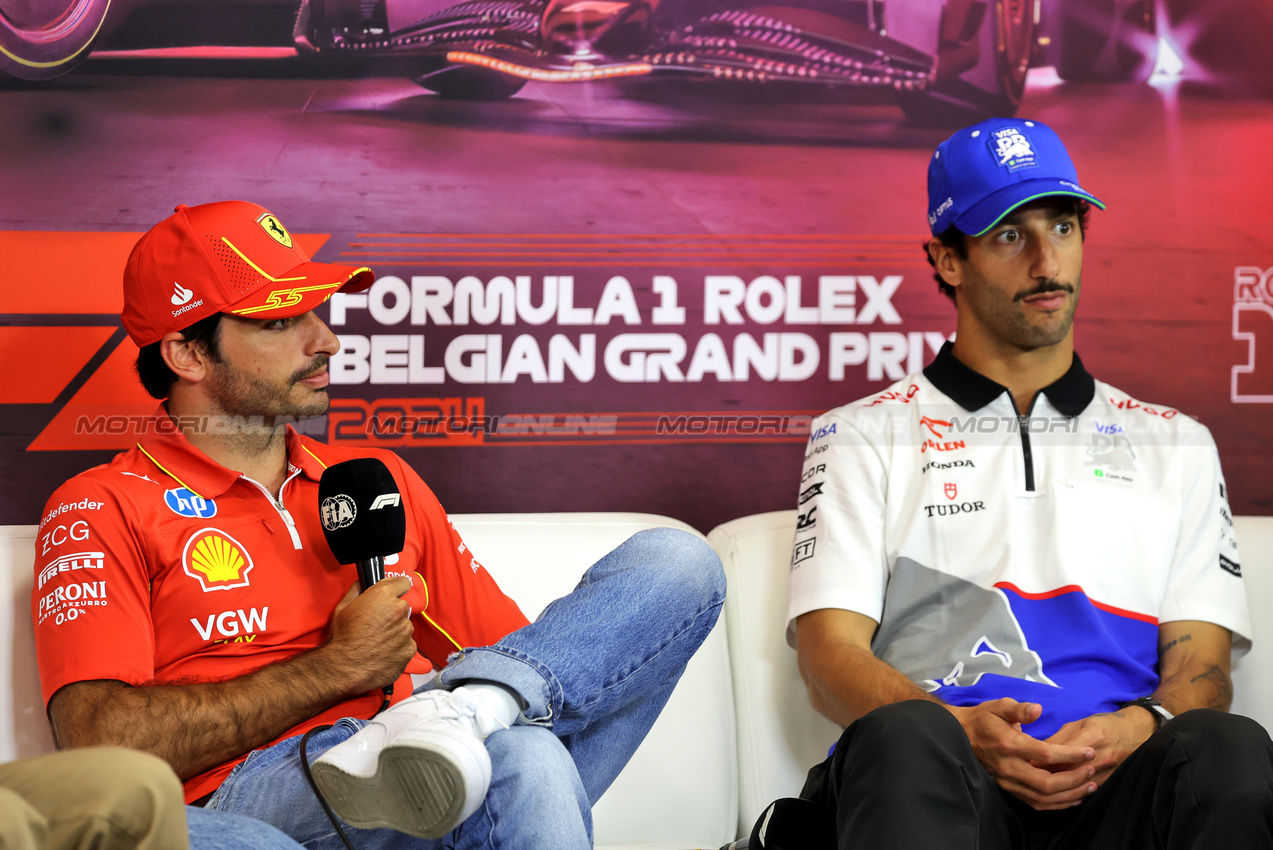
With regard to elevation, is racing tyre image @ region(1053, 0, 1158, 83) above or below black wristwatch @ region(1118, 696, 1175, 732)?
above

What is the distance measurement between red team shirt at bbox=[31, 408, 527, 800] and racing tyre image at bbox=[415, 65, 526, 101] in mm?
955

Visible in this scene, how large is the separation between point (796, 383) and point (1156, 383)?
0.77m

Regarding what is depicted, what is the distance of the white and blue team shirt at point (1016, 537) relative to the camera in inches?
65.9

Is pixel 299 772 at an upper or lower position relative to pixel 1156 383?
lower

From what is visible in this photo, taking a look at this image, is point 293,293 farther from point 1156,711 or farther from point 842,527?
point 1156,711

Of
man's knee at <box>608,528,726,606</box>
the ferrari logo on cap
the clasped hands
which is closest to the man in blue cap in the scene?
the clasped hands

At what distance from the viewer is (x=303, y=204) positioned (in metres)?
2.28

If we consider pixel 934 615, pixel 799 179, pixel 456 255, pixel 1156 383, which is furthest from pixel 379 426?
pixel 1156 383

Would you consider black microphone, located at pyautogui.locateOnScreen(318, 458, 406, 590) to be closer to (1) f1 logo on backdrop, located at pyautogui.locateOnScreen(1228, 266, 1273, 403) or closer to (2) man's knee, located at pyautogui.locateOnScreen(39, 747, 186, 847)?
(2) man's knee, located at pyautogui.locateOnScreen(39, 747, 186, 847)

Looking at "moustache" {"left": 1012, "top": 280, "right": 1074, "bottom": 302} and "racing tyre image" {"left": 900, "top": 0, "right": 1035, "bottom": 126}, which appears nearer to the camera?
"moustache" {"left": 1012, "top": 280, "right": 1074, "bottom": 302}

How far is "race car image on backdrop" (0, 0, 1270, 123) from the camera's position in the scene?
226cm

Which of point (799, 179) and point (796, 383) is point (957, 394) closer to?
point (796, 383)

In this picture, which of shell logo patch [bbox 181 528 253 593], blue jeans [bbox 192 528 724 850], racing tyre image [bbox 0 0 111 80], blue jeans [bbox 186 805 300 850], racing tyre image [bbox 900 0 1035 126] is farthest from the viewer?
racing tyre image [bbox 900 0 1035 126]

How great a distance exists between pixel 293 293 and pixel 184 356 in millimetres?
187
